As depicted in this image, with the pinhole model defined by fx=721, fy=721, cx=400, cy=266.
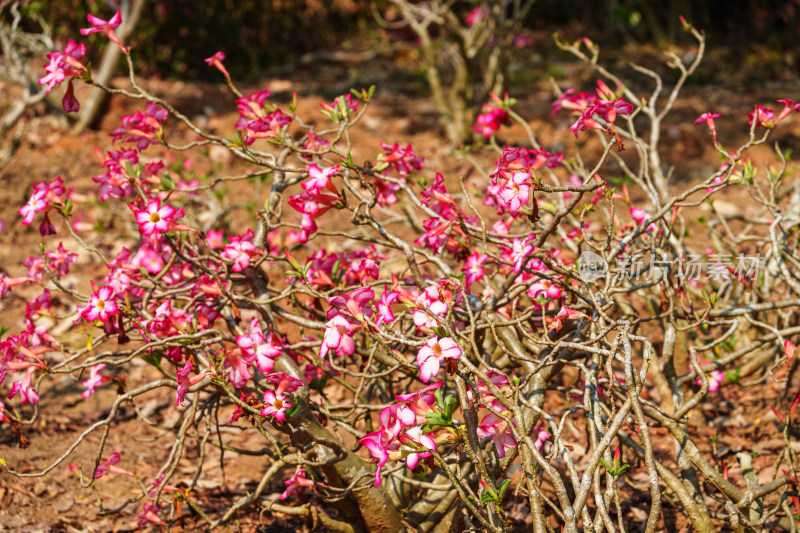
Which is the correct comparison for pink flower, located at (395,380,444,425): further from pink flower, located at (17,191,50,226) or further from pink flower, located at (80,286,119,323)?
pink flower, located at (17,191,50,226)

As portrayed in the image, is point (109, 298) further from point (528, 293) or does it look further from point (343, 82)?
point (343, 82)

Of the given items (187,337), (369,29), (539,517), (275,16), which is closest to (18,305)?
(187,337)

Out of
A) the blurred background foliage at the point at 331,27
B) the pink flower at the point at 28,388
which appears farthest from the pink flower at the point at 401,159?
the blurred background foliage at the point at 331,27

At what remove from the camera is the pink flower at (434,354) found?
179 cm

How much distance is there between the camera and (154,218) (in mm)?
2283

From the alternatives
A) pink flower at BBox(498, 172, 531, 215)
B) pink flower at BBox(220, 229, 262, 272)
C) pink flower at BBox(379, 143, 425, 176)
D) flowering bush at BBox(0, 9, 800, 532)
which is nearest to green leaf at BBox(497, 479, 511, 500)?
flowering bush at BBox(0, 9, 800, 532)

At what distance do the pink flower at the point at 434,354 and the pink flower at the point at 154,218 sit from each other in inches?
37.8

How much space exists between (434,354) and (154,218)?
104 centimetres

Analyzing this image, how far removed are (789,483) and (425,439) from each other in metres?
1.53

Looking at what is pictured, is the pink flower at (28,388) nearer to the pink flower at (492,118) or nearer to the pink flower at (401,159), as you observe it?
the pink flower at (401,159)

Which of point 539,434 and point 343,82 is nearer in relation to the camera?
point 539,434

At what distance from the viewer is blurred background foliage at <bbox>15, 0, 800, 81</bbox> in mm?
9305

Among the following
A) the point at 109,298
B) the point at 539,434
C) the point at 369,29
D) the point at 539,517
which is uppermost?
the point at 109,298

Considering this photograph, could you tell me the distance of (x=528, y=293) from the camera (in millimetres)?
2479
